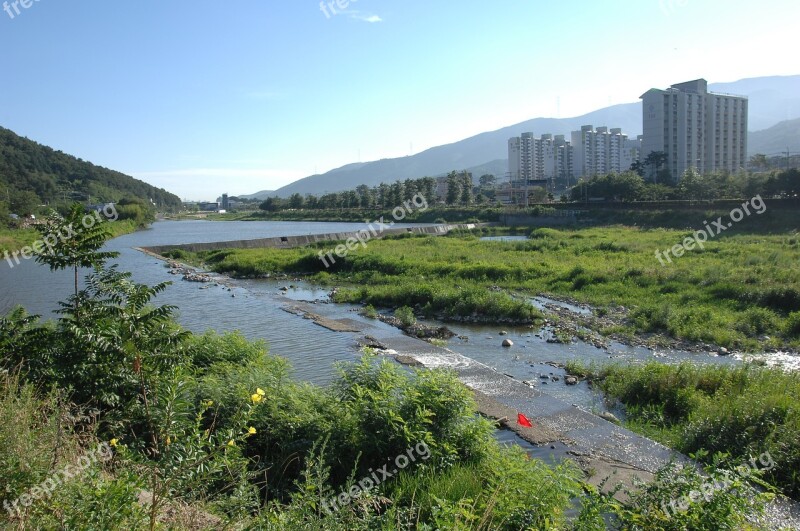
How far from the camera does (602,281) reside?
2198cm

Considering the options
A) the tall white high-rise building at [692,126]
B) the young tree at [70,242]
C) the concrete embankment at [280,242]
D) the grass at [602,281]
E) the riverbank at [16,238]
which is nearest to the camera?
the young tree at [70,242]

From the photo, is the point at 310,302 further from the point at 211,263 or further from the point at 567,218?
the point at 567,218

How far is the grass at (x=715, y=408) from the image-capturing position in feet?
23.1

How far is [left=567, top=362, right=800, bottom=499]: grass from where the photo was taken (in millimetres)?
7043

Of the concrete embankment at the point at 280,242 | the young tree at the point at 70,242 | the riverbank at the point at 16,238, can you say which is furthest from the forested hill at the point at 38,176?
the young tree at the point at 70,242

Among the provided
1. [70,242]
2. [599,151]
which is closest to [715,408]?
[70,242]

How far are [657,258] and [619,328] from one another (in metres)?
12.2

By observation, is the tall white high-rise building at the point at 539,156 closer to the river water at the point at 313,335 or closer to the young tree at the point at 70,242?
the river water at the point at 313,335

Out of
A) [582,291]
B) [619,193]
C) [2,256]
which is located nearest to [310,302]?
[582,291]

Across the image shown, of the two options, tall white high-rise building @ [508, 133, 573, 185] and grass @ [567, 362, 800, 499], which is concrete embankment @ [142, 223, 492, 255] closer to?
grass @ [567, 362, 800, 499]

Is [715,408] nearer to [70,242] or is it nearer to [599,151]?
[70,242]

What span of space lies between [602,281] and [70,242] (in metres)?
20.2

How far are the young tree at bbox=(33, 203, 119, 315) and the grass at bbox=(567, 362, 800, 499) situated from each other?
6861mm

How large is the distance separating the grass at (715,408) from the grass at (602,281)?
4.70 meters
